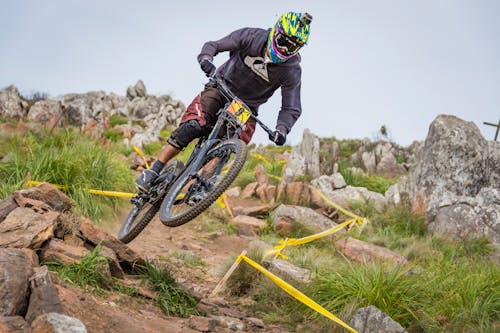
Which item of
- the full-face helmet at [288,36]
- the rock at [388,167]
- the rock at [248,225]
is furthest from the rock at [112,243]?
the rock at [388,167]

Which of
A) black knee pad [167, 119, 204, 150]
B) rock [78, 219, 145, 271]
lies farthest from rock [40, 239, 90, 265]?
black knee pad [167, 119, 204, 150]

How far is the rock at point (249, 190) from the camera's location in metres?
10.9

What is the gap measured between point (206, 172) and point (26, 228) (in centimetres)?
160

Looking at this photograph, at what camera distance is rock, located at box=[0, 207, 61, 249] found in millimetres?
4105

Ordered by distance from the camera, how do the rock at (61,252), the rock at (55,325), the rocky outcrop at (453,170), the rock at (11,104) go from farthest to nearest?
the rock at (11,104)
the rocky outcrop at (453,170)
the rock at (61,252)
the rock at (55,325)

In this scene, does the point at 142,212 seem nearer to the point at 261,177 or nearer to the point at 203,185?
the point at 203,185

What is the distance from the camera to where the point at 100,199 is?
7414 mm

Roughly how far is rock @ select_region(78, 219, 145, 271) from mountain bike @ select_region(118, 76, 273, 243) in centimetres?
46

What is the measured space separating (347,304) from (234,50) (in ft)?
9.11

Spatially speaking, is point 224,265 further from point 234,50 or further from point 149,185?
point 234,50

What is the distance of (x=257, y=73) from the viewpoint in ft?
17.5

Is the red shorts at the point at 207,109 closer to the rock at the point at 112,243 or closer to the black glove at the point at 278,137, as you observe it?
the black glove at the point at 278,137

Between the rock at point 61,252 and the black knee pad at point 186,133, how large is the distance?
1.48 metres

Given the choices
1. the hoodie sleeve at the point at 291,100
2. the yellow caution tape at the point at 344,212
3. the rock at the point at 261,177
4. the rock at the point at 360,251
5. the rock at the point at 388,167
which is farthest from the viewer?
the rock at the point at 388,167
